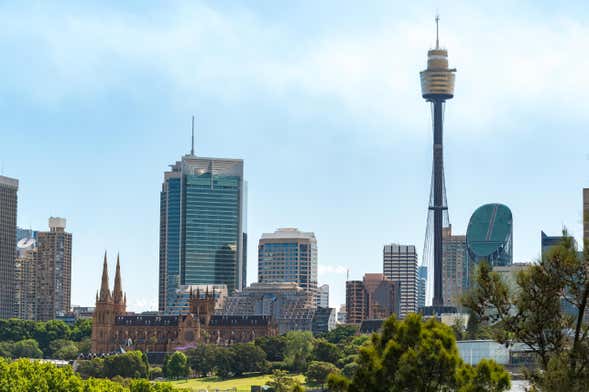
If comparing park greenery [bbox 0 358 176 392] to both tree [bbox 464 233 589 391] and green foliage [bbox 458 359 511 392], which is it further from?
tree [bbox 464 233 589 391]

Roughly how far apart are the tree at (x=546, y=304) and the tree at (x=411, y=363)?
1.72m

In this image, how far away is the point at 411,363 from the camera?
161ft

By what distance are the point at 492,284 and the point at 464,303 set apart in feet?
4.09

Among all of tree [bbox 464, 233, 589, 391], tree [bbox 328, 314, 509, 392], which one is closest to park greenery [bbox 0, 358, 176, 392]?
tree [bbox 328, 314, 509, 392]

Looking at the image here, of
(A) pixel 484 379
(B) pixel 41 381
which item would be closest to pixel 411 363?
(A) pixel 484 379

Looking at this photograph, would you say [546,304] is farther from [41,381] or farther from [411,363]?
[41,381]

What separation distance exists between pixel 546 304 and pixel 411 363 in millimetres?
5177

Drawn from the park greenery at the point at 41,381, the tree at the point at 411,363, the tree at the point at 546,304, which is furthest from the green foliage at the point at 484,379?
the park greenery at the point at 41,381

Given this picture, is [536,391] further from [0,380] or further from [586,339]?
[0,380]

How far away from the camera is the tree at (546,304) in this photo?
47469 millimetres

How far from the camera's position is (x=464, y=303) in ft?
163

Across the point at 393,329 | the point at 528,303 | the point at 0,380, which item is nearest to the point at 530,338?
the point at 528,303

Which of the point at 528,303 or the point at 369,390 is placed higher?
the point at 528,303

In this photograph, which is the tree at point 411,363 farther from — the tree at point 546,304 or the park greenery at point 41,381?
the park greenery at point 41,381
